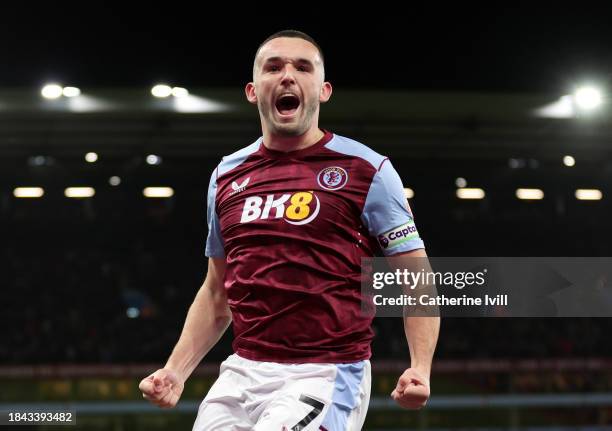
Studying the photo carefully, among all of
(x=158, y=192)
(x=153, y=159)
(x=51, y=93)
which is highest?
(x=158, y=192)

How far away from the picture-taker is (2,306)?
1573 centimetres

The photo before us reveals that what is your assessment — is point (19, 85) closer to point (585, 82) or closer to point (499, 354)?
point (585, 82)

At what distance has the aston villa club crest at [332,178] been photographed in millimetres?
2424

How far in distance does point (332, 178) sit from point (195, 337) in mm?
669

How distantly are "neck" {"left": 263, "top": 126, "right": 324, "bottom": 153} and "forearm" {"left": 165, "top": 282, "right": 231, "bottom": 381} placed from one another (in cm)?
52

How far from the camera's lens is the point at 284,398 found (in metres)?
2.18

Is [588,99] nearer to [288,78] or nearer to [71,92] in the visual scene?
[71,92]

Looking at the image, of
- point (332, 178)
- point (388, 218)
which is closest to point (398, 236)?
point (388, 218)

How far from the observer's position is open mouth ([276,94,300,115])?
2.47 meters

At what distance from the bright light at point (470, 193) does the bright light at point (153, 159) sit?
5898mm

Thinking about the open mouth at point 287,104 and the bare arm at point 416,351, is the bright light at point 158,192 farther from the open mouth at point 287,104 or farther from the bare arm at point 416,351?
the bare arm at point 416,351

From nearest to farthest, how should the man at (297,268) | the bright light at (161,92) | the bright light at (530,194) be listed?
the man at (297,268) < the bright light at (161,92) < the bright light at (530,194)

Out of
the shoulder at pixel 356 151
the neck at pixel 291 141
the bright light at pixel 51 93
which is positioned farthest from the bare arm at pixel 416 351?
the bright light at pixel 51 93

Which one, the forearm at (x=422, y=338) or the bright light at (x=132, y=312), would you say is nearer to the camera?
the forearm at (x=422, y=338)
